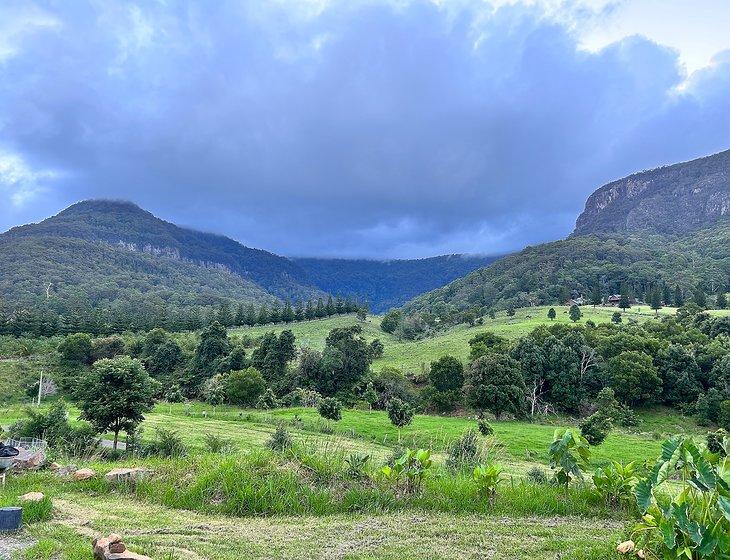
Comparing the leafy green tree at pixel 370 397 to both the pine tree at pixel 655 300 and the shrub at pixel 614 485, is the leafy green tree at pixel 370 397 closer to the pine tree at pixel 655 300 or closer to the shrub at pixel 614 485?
the shrub at pixel 614 485

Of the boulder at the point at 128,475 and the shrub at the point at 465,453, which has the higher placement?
the boulder at the point at 128,475

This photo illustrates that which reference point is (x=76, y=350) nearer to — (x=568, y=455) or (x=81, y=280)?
(x=568, y=455)

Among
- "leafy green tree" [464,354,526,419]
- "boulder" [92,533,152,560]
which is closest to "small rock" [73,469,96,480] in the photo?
"boulder" [92,533,152,560]

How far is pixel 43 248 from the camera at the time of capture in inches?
6545

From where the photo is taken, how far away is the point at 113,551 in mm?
5070

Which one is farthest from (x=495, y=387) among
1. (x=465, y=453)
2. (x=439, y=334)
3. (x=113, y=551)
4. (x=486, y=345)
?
(x=439, y=334)

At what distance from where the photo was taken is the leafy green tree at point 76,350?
5734 cm

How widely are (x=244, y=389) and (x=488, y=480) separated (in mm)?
37837

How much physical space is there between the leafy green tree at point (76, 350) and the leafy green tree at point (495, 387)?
4764 cm

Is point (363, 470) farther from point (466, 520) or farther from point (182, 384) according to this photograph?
point (182, 384)

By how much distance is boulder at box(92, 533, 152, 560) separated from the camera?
5.00 meters

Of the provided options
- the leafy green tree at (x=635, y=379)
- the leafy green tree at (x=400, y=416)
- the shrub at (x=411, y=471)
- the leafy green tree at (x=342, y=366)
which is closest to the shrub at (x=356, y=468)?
the shrub at (x=411, y=471)

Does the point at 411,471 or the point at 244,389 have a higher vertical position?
the point at 411,471

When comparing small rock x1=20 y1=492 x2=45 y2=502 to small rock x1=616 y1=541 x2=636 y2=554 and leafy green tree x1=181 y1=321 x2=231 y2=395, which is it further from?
leafy green tree x1=181 y1=321 x2=231 y2=395
